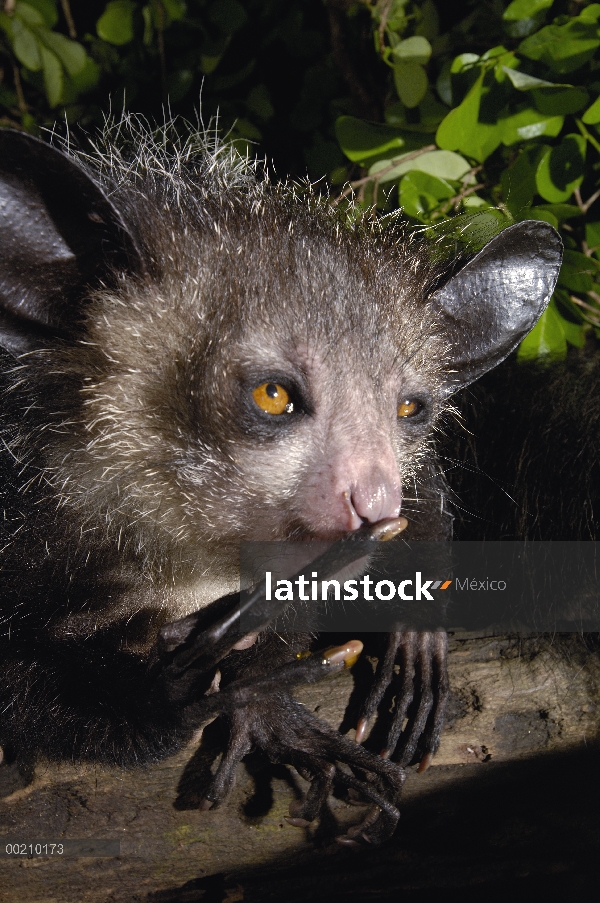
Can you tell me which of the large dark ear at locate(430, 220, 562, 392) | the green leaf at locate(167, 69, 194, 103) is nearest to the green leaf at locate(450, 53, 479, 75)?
the large dark ear at locate(430, 220, 562, 392)

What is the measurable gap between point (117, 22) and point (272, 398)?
2.04m

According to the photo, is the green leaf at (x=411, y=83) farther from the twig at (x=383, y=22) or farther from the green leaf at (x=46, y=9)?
the green leaf at (x=46, y=9)

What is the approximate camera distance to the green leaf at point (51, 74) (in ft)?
8.87

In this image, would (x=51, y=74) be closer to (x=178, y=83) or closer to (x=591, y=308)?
(x=178, y=83)

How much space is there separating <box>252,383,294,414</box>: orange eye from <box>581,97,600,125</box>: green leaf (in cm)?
126

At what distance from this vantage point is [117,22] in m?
2.75

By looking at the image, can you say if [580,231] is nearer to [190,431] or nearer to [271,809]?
[190,431]

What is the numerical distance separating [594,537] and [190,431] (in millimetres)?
1208

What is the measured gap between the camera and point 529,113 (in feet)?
7.02

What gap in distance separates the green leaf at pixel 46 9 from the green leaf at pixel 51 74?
5.2 inches

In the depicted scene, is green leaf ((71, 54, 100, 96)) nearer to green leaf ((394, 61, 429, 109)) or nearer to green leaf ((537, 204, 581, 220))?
green leaf ((394, 61, 429, 109))

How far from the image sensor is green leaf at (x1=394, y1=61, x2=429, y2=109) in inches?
91.6

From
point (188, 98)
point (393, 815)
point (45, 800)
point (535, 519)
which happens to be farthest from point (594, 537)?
point (188, 98)

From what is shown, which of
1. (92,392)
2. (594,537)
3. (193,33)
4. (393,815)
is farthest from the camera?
(193,33)
